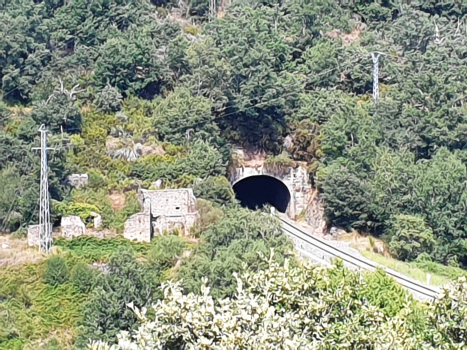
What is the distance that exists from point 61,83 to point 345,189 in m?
15.5

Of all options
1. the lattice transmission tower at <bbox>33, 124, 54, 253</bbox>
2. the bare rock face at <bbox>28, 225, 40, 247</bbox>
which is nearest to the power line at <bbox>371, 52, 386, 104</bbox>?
the lattice transmission tower at <bbox>33, 124, 54, 253</bbox>

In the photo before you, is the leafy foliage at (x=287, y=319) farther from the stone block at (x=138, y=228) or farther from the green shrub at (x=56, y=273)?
the stone block at (x=138, y=228)

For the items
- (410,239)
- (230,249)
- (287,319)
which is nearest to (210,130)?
(410,239)

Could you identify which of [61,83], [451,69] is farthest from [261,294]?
[451,69]

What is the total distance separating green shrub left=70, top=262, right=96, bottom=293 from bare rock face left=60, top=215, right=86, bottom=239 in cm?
336

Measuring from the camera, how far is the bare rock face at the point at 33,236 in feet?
113

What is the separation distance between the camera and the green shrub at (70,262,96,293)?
103ft

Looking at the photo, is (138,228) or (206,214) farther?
(206,214)

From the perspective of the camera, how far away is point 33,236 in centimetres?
3444

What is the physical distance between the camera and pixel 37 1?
54375 mm

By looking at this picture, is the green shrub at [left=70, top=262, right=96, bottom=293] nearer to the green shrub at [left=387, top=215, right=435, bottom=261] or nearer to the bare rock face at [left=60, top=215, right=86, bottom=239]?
the bare rock face at [left=60, top=215, right=86, bottom=239]

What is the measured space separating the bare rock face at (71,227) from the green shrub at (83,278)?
132 inches

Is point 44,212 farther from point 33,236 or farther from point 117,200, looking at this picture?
point 117,200

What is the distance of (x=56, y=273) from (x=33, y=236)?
10.2 feet
